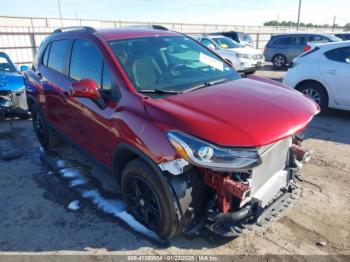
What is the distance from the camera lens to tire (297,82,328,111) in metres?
6.65

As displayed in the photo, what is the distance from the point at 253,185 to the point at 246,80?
144cm

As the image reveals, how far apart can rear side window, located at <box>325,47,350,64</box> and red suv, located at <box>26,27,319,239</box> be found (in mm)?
3621

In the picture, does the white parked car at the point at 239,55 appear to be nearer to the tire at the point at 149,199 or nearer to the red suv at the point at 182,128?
the red suv at the point at 182,128

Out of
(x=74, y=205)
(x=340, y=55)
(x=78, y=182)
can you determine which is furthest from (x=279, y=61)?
(x=74, y=205)

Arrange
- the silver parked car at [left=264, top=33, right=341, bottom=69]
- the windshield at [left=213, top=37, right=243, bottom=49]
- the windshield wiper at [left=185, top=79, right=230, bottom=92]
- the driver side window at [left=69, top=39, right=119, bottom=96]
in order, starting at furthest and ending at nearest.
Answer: the silver parked car at [left=264, top=33, right=341, bottom=69] → the windshield at [left=213, top=37, right=243, bottom=49] → the driver side window at [left=69, top=39, right=119, bottom=96] → the windshield wiper at [left=185, top=79, right=230, bottom=92]

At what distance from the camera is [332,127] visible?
6129 mm

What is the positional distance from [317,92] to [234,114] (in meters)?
4.82

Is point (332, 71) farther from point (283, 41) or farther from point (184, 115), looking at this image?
point (283, 41)

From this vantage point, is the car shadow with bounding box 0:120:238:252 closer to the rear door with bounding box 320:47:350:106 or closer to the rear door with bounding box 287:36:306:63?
the rear door with bounding box 320:47:350:106

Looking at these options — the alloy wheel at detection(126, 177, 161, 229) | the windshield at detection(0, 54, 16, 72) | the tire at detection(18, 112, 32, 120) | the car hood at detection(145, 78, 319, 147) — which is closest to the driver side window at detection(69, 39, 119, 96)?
the car hood at detection(145, 78, 319, 147)

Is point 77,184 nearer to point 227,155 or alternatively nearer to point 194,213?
point 194,213

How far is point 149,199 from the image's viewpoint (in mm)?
3006

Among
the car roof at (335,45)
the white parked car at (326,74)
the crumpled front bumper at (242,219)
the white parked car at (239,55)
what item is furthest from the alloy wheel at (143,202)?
the white parked car at (239,55)

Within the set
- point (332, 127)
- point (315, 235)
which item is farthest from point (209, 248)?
point (332, 127)
